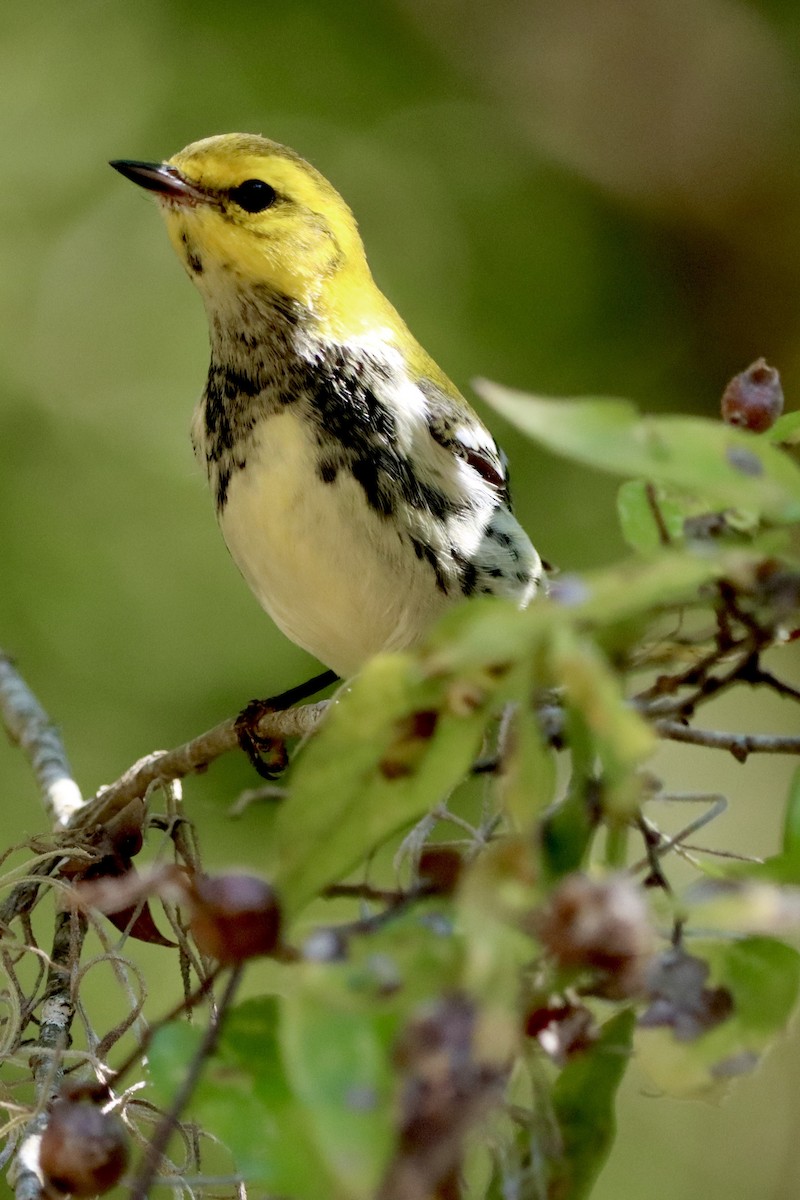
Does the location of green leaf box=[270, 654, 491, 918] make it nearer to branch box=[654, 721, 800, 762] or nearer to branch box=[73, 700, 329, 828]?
branch box=[654, 721, 800, 762]

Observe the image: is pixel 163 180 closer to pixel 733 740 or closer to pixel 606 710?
pixel 733 740

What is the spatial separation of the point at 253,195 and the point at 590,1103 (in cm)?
156

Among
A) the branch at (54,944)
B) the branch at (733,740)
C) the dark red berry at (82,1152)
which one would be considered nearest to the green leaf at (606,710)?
the branch at (733,740)

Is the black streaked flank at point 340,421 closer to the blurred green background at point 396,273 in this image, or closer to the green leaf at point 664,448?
the blurred green background at point 396,273

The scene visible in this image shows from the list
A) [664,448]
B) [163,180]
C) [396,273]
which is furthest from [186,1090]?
[396,273]

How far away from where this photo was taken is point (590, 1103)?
26.7 inches

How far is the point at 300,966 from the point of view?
1.72 feet

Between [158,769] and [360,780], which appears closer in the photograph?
[360,780]

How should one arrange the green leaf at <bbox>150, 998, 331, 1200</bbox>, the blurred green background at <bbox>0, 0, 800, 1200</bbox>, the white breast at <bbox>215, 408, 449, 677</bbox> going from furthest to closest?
the blurred green background at <bbox>0, 0, 800, 1200</bbox> < the white breast at <bbox>215, 408, 449, 677</bbox> < the green leaf at <bbox>150, 998, 331, 1200</bbox>

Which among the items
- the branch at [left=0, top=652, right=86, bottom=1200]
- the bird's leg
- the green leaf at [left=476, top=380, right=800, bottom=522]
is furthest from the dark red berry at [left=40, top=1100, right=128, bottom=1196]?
the bird's leg

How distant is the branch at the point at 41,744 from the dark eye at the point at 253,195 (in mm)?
689

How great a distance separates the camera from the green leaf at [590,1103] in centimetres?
67

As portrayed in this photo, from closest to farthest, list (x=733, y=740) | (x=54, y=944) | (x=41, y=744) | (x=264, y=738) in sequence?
(x=733, y=740) < (x=54, y=944) < (x=41, y=744) < (x=264, y=738)

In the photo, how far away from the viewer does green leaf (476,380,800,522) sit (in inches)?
21.2
